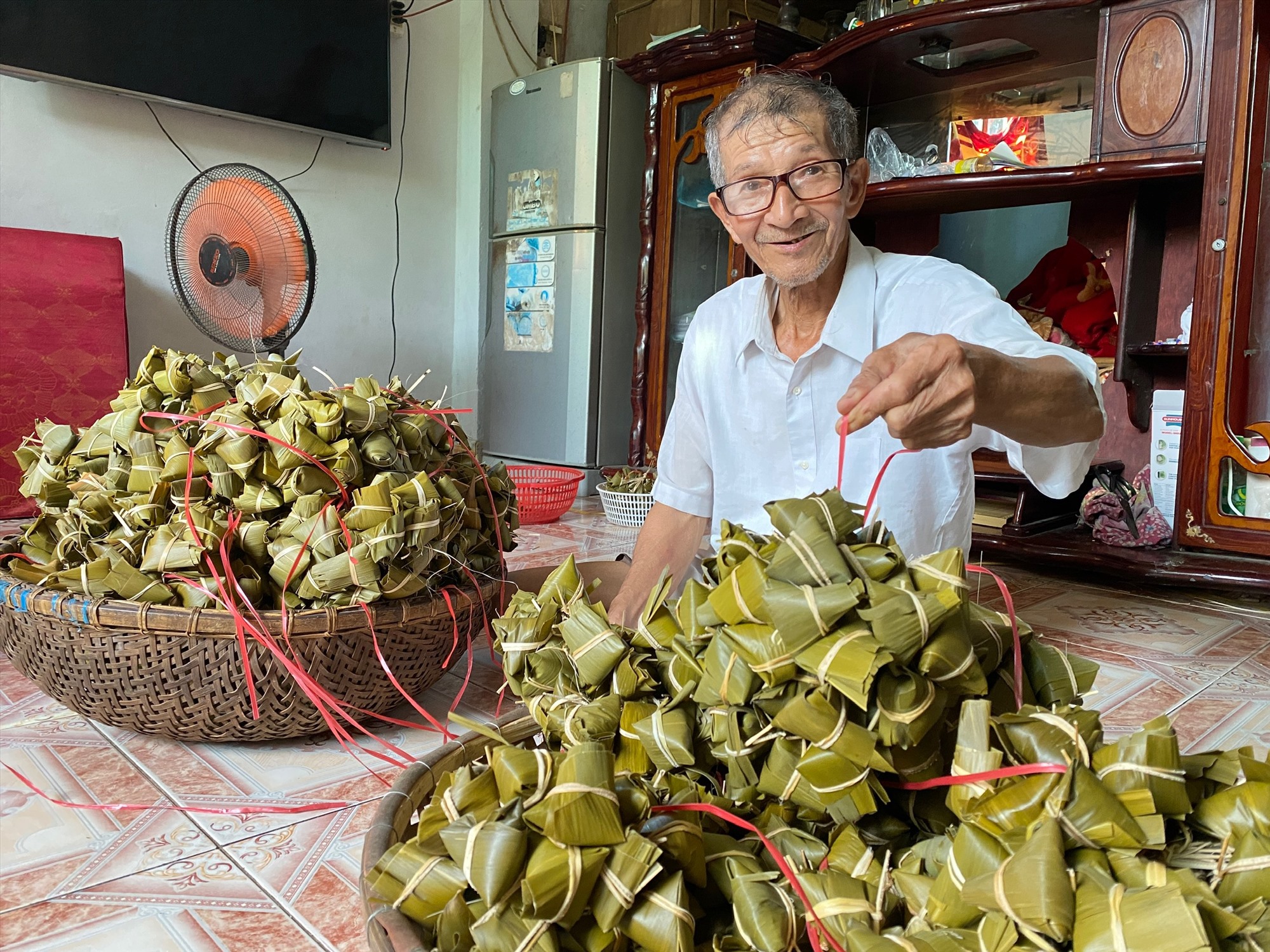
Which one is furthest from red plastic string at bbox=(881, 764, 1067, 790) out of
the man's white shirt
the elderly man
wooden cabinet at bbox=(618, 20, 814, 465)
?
wooden cabinet at bbox=(618, 20, 814, 465)

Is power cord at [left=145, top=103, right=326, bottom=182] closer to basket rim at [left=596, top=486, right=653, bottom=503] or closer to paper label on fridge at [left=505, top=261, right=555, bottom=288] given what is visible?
paper label on fridge at [left=505, top=261, right=555, bottom=288]

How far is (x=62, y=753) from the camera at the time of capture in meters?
1.04

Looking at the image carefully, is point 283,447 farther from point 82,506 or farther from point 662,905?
point 662,905

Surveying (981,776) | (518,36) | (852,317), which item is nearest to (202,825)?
(981,776)

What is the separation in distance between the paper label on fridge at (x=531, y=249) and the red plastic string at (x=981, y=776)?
348 cm

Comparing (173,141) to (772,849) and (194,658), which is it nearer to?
(194,658)

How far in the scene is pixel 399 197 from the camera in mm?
4000

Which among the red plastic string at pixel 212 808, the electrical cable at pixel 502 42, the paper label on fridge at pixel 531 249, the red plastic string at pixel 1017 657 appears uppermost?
the electrical cable at pixel 502 42

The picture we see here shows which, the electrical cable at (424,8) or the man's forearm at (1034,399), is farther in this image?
the electrical cable at (424,8)

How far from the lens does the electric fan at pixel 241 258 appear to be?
8.96ft

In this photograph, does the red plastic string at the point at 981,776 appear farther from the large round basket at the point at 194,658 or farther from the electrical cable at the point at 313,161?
the electrical cable at the point at 313,161

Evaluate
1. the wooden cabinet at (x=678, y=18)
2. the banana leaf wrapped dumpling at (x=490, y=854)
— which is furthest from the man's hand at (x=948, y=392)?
the wooden cabinet at (x=678, y=18)

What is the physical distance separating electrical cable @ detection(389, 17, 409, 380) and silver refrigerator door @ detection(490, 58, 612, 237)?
381 millimetres

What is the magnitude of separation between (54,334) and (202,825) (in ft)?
7.38
